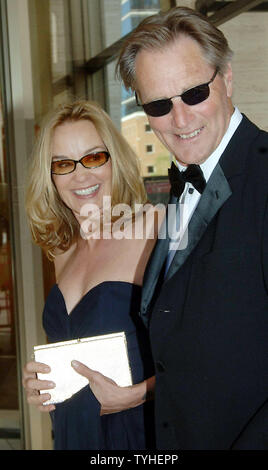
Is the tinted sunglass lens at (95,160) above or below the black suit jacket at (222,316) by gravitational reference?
above

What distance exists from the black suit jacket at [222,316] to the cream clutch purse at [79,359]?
345mm

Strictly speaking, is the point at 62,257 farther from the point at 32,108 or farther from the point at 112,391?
the point at 32,108

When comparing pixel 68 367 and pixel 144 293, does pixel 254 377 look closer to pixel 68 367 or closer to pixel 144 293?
pixel 144 293

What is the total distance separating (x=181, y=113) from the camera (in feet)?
4.82

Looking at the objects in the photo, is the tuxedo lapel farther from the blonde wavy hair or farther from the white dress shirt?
the blonde wavy hair

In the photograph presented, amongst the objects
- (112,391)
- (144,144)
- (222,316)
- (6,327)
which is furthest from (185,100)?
(6,327)

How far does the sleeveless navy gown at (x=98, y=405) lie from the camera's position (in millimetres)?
1964

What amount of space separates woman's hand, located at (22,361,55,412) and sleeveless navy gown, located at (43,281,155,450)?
11 cm

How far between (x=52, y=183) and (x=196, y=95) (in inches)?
36.2

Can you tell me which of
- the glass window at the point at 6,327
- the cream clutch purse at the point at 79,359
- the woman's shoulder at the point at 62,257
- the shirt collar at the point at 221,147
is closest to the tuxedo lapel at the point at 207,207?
the shirt collar at the point at 221,147

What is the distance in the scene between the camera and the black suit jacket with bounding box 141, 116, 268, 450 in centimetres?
127

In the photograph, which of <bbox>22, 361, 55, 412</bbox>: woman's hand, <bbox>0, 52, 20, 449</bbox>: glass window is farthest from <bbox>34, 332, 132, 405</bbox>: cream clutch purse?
<bbox>0, 52, 20, 449</bbox>: glass window

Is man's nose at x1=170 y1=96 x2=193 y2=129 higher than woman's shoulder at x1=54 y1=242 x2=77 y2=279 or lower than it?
higher

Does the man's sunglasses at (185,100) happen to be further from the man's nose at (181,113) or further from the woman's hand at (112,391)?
the woman's hand at (112,391)
